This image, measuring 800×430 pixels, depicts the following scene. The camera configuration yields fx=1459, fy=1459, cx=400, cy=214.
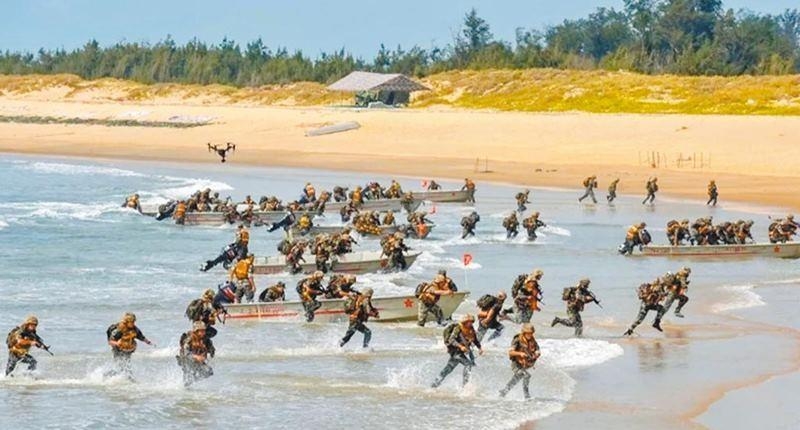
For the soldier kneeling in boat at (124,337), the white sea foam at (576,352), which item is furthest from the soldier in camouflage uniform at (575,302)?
the soldier kneeling in boat at (124,337)

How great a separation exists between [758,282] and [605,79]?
229 ft

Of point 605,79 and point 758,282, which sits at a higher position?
Answer: point 605,79

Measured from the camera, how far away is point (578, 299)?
2786cm

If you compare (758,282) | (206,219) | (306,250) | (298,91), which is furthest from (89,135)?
(758,282)

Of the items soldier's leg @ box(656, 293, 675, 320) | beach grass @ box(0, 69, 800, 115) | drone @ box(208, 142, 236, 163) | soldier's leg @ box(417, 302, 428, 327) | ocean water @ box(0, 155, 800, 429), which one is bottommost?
ocean water @ box(0, 155, 800, 429)

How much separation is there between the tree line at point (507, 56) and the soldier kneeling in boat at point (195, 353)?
93836mm

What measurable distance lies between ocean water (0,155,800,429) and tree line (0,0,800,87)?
66.5 m

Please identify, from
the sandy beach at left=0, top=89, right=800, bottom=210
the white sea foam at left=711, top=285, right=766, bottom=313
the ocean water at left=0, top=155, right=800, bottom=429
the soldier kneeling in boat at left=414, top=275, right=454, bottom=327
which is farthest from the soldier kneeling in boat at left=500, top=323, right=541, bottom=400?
the sandy beach at left=0, top=89, right=800, bottom=210

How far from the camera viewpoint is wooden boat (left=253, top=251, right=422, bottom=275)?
123 ft

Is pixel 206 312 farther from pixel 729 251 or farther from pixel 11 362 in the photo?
pixel 729 251

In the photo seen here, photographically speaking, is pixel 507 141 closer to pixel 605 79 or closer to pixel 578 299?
pixel 605 79

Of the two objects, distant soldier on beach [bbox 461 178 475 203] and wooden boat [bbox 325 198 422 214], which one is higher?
Answer: distant soldier on beach [bbox 461 178 475 203]

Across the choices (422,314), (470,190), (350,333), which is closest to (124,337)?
(350,333)

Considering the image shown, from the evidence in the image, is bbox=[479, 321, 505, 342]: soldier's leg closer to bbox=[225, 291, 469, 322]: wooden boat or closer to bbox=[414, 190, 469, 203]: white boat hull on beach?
bbox=[225, 291, 469, 322]: wooden boat
